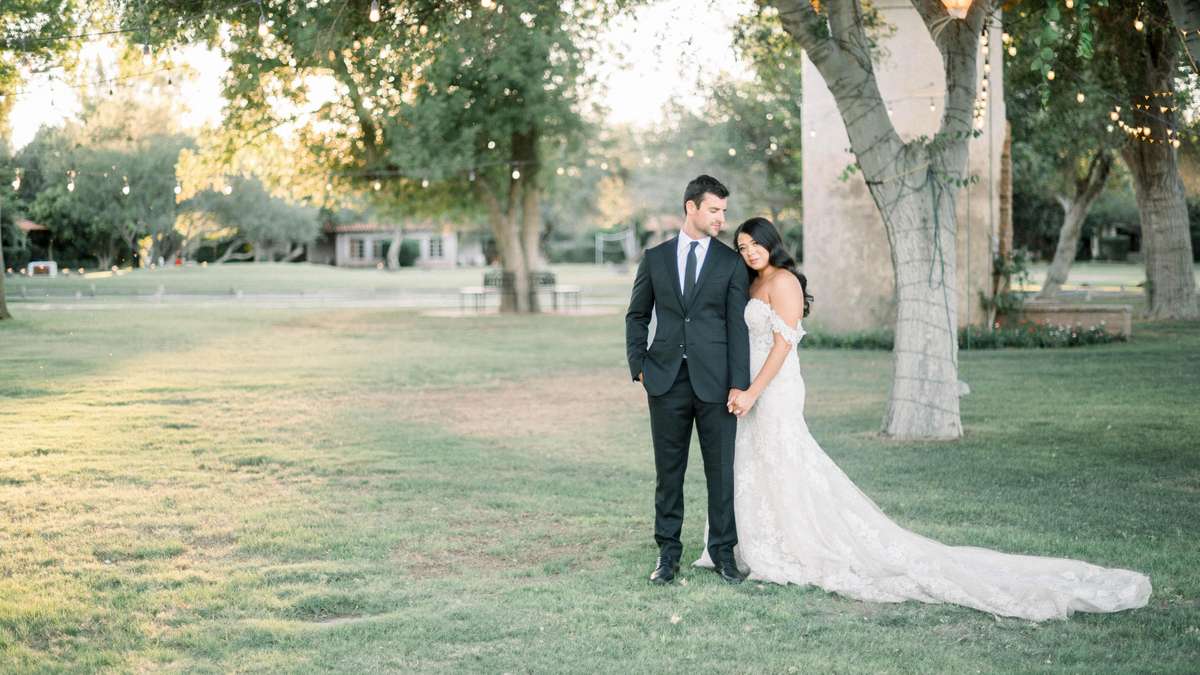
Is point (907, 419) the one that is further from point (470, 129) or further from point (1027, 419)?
point (470, 129)

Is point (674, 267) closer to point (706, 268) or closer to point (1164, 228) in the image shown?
point (706, 268)

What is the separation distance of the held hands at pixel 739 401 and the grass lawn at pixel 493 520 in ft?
3.10

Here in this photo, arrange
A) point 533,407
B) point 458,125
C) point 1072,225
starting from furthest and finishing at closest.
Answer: point 1072,225 → point 458,125 → point 533,407

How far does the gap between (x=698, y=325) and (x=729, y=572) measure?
1369 millimetres

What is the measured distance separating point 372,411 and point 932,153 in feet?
23.0

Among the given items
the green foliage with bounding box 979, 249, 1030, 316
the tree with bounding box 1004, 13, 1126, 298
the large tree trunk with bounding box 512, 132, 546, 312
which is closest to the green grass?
the large tree trunk with bounding box 512, 132, 546, 312

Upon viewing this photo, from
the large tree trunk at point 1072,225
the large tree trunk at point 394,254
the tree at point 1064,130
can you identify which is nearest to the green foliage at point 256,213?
the large tree trunk at point 394,254

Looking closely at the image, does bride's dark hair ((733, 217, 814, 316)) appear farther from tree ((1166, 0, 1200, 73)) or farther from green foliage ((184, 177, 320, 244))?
green foliage ((184, 177, 320, 244))

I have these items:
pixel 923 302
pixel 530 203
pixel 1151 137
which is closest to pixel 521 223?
pixel 530 203

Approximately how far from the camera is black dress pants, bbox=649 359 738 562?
6863 millimetres

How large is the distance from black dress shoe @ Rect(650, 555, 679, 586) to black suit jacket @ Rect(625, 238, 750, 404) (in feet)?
3.03

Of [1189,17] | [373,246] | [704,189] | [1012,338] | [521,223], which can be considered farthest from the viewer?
[373,246]

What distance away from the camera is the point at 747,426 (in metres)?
7.01

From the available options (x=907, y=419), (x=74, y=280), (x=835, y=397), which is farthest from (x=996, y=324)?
(x=74, y=280)
